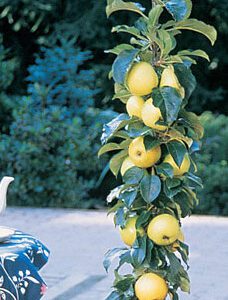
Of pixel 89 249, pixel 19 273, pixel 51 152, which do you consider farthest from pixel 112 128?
pixel 51 152

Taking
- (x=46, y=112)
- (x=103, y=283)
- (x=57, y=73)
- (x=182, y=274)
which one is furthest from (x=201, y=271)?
(x=57, y=73)

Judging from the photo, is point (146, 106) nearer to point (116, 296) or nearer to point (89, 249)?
point (116, 296)

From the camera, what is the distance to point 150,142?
3.36 meters

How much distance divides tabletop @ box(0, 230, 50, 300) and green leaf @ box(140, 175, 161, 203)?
2.23ft

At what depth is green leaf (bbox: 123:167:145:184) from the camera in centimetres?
340

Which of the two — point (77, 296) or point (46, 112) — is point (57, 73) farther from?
point (77, 296)

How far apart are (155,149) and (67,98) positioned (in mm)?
8415

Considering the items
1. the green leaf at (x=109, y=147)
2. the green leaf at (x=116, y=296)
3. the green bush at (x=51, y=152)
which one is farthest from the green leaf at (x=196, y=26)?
the green bush at (x=51, y=152)

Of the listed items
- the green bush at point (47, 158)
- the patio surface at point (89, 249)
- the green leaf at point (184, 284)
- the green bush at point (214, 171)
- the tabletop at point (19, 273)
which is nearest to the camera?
the green leaf at point (184, 284)

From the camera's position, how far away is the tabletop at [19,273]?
3619 millimetres

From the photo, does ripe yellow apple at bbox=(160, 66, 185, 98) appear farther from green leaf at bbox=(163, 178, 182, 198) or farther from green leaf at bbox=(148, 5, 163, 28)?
green leaf at bbox=(163, 178, 182, 198)

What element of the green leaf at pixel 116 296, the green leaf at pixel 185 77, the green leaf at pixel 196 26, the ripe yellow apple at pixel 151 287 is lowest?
the green leaf at pixel 116 296

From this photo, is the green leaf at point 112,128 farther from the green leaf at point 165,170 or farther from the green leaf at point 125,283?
Result: the green leaf at point 125,283

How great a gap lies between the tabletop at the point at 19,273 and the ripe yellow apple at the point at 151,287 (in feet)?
1.75
